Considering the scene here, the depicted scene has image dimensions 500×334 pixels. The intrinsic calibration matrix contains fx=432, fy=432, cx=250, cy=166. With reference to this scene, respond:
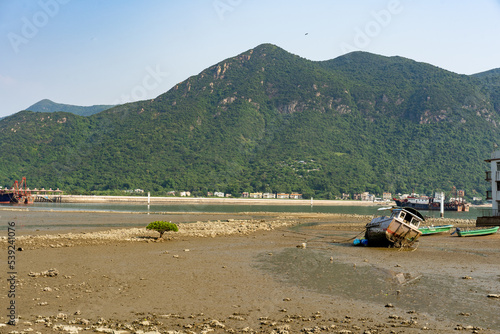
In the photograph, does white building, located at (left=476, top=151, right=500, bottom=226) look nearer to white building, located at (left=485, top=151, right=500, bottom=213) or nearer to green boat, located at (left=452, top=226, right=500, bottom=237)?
white building, located at (left=485, top=151, right=500, bottom=213)

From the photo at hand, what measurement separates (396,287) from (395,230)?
12258 millimetres

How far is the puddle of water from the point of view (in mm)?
11531

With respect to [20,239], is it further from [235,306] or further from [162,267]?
[235,306]

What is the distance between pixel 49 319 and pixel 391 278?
11.6 meters

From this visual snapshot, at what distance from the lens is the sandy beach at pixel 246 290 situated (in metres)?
10.2

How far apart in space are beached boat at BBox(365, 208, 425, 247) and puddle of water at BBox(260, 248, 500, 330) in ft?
24.2

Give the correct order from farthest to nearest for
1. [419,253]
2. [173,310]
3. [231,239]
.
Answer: [231,239] < [419,253] < [173,310]

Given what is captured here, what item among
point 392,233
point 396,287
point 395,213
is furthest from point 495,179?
point 396,287

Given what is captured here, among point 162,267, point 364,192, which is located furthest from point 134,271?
point 364,192

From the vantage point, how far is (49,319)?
10.1 m

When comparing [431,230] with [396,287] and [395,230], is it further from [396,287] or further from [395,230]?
[396,287]

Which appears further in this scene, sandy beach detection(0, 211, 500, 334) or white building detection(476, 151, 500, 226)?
white building detection(476, 151, 500, 226)

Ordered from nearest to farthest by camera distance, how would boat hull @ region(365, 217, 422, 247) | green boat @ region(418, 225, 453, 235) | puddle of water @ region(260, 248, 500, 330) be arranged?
puddle of water @ region(260, 248, 500, 330) < boat hull @ region(365, 217, 422, 247) < green boat @ region(418, 225, 453, 235)

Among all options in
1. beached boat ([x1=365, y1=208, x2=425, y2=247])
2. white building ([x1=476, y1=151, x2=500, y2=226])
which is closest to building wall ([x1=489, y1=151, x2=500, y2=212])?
white building ([x1=476, y1=151, x2=500, y2=226])
